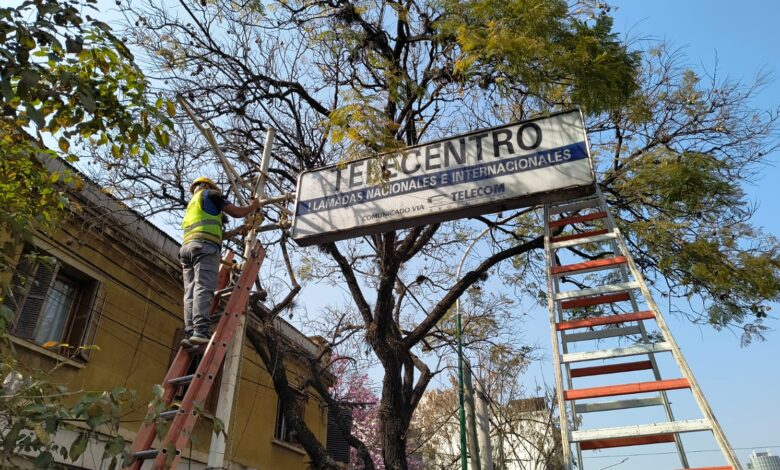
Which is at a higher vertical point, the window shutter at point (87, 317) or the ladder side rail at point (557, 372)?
the window shutter at point (87, 317)

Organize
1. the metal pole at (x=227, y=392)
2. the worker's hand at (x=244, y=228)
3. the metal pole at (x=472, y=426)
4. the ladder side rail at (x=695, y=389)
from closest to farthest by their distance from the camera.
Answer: the ladder side rail at (x=695, y=389), the metal pole at (x=227, y=392), the worker's hand at (x=244, y=228), the metal pole at (x=472, y=426)

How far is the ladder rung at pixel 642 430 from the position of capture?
3.56 m

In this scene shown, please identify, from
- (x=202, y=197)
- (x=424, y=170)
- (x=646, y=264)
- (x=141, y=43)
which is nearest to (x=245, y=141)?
(x=141, y=43)

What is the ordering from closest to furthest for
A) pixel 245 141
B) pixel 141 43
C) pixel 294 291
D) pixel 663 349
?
pixel 663 349 → pixel 294 291 → pixel 141 43 → pixel 245 141

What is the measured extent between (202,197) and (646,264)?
278 inches

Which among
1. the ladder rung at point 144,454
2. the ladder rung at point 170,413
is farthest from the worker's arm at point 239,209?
the ladder rung at point 144,454

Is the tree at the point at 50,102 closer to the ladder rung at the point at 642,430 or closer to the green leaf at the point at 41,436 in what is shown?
the green leaf at the point at 41,436

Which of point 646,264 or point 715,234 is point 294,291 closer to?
point 646,264

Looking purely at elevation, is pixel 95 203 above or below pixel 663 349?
above

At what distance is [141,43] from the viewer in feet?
29.3

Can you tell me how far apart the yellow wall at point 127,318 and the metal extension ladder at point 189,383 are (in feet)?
9.82

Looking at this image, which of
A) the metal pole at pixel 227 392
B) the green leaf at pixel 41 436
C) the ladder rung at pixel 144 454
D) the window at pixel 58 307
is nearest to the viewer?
the green leaf at pixel 41 436

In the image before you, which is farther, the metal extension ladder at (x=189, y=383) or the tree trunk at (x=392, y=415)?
the tree trunk at (x=392, y=415)

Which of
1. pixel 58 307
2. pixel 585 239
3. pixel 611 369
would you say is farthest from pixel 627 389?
pixel 58 307
